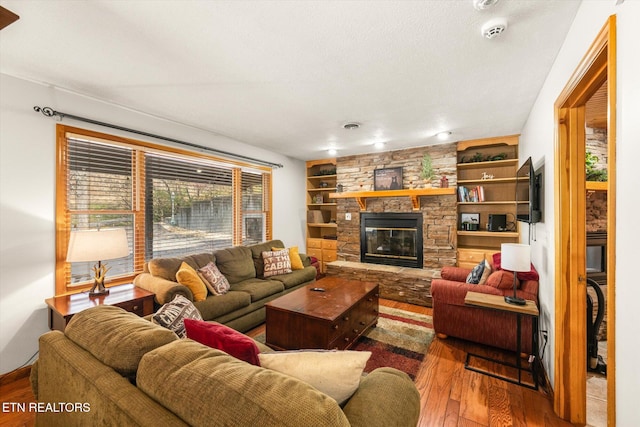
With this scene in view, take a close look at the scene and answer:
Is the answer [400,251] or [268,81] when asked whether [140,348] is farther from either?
[400,251]

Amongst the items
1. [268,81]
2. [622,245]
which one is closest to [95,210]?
[268,81]

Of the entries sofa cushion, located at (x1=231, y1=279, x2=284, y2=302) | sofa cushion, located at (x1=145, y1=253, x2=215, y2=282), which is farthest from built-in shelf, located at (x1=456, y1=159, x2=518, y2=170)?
sofa cushion, located at (x1=145, y1=253, x2=215, y2=282)

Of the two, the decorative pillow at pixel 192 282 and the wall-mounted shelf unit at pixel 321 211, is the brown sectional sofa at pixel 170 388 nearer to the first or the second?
the decorative pillow at pixel 192 282

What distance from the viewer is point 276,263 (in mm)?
3969

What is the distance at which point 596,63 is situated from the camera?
53.2 inches

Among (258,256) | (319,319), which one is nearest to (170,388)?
(319,319)

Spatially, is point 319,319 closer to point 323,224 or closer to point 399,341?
point 399,341

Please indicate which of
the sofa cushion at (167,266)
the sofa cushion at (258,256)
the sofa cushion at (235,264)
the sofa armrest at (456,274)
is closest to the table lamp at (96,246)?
the sofa cushion at (167,266)

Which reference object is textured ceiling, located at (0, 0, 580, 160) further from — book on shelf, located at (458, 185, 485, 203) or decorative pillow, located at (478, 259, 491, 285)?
decorative pillow, located at (478, 259, 491, 285)

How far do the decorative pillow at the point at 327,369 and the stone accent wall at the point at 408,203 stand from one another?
3.90 metres

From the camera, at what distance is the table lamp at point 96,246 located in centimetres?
225

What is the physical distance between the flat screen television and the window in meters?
3.78

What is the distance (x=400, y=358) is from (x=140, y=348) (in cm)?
224

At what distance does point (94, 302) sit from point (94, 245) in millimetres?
470
